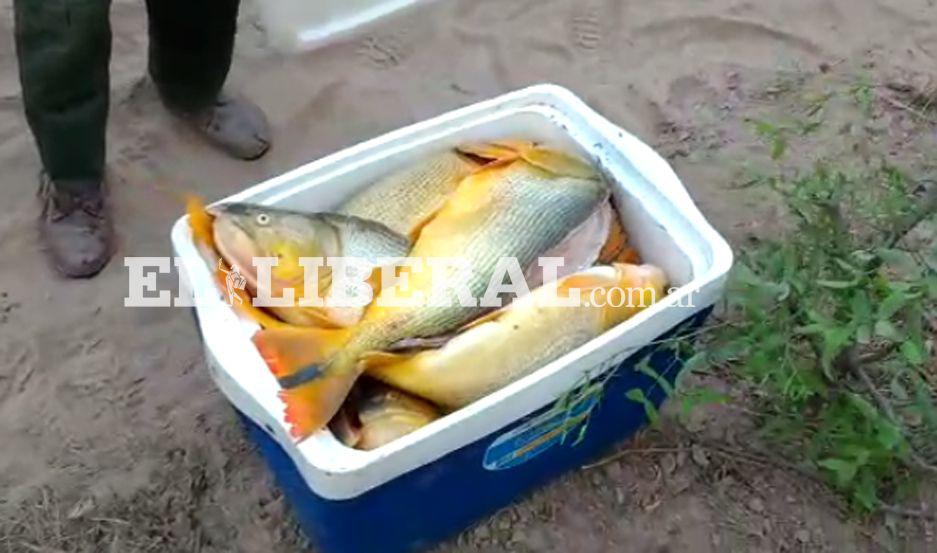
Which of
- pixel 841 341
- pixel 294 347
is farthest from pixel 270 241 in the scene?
pixel 841 341

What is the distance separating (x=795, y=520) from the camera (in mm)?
1934

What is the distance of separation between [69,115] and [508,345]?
33.2 inches

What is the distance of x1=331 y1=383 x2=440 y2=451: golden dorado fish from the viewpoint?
1.66 m

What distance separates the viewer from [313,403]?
160 cm

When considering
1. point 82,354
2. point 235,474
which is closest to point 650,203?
point 235,474

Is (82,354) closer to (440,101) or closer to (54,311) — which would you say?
(54,311)

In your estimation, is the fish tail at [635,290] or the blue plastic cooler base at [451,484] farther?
the fish tail at [635,290]

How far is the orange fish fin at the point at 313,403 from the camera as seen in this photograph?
5.19 ft

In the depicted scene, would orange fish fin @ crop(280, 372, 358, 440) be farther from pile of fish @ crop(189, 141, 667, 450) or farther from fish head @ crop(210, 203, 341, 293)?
fish head @ crop(210, 203, 341, 293)

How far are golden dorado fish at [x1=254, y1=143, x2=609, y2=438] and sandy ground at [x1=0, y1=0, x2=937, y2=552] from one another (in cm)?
35

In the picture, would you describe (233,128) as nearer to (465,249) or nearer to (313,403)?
(465,249)

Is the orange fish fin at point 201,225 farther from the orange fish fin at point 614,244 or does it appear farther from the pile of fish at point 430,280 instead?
the orange fish fin at point 614,244

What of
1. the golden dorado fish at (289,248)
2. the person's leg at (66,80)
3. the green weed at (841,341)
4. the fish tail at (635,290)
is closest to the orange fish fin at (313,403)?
the golden dorado fish at (289,248)

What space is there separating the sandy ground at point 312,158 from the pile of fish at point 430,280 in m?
0.30
